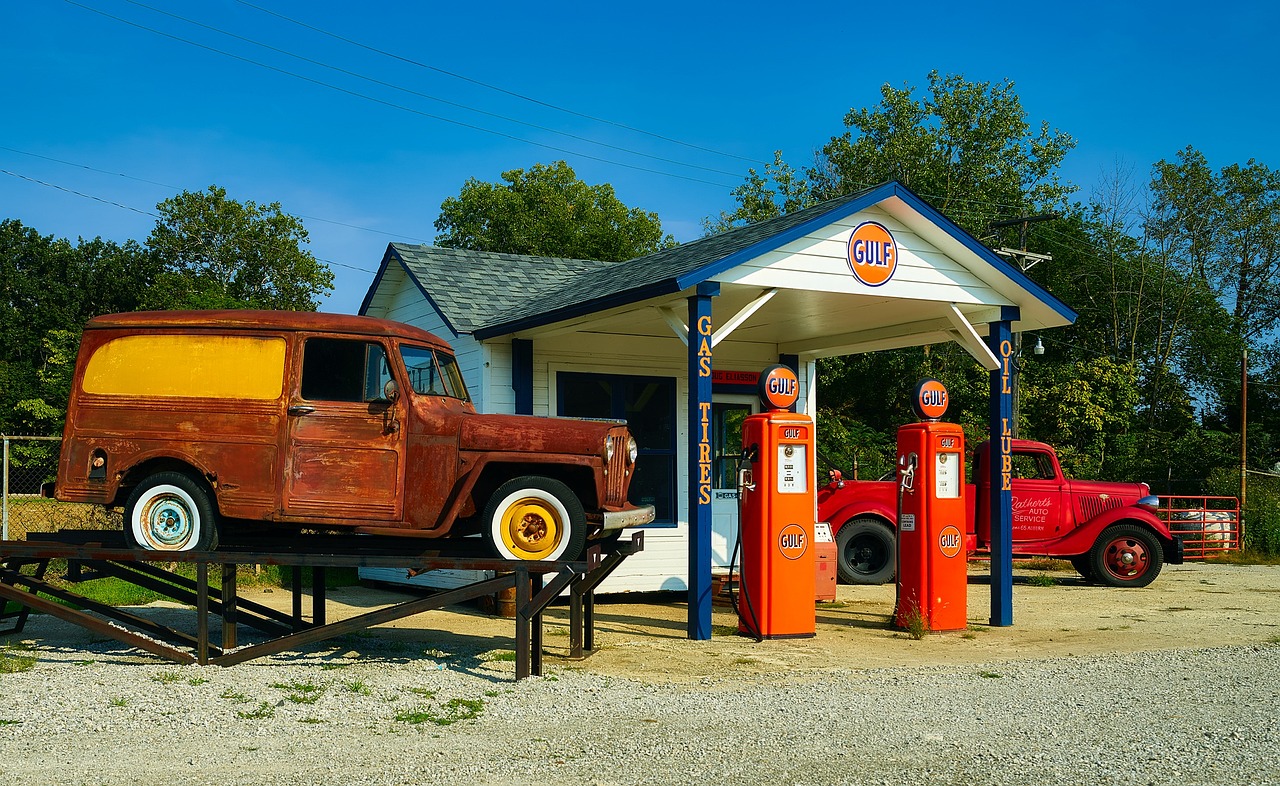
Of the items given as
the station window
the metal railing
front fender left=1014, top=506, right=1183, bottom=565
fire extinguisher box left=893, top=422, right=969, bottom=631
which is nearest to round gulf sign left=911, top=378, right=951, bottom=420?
fire extinguisher box left=893, top=422, right=969, bottom=631

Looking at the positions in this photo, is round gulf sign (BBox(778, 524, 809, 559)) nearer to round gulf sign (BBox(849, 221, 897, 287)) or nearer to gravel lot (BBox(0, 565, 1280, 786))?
gravel lot (BBox(0, 565, 1280, 786))

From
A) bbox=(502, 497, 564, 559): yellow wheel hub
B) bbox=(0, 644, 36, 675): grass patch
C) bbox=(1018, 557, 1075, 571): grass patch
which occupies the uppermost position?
bbox=(502, 497, 564, 559): yellow wheel hub

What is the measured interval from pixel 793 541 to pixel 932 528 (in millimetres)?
1592

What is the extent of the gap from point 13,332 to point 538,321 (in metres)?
41.3

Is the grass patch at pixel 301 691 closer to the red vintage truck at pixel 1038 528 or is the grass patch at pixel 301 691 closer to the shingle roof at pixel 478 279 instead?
the shingle roof at pixel 478 279

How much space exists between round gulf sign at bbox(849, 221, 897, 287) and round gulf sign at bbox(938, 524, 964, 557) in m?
2.53

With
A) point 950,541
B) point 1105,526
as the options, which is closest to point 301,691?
point 950,541

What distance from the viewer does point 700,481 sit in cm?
1028

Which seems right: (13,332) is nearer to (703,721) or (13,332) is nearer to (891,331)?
(891,331)

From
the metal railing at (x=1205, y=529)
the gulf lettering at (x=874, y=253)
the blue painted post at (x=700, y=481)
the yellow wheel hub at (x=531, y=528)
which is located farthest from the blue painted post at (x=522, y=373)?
the metal railing at (x=1205, y=529)

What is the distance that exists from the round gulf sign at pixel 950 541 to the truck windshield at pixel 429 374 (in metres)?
4.94

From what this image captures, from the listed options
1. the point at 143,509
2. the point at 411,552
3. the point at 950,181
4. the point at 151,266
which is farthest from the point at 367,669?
the point at 151,266

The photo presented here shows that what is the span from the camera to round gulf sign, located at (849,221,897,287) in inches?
441

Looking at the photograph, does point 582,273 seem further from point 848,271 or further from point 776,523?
point 776,523
